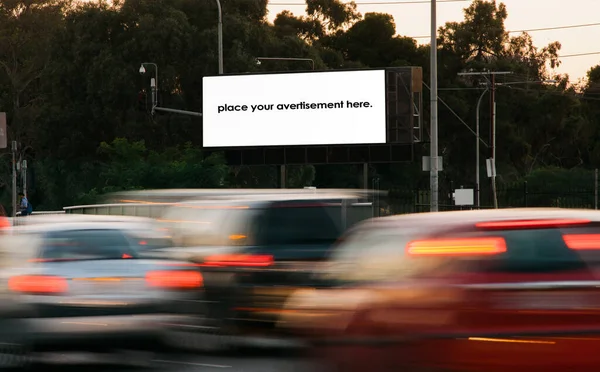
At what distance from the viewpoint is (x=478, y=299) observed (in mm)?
7773

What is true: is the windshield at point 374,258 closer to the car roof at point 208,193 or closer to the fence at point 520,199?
the car roof at point 208,193

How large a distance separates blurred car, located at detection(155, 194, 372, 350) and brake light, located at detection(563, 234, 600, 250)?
21.4ft

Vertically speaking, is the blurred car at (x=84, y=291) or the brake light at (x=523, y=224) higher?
the brake light at (x=523, y=224)

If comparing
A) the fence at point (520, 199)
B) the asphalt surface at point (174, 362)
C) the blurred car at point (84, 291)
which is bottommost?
the fence at point (520, 199)

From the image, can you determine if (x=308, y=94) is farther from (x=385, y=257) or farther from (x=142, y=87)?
(x=385, y=257)

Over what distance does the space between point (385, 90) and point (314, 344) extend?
41744mm

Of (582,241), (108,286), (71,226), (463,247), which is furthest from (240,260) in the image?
(582,241)

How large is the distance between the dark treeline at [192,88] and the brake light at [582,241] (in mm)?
43885

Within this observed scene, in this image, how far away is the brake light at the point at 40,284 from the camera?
1183 centimetres

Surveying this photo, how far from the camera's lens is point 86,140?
265ft

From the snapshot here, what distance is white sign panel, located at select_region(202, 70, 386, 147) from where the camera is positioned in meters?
50.1

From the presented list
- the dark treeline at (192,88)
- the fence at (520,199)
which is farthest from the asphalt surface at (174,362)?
the dark treeline at (192,88)

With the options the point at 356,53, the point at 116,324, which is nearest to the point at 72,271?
the point at 116,324

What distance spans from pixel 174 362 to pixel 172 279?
1383 mm
